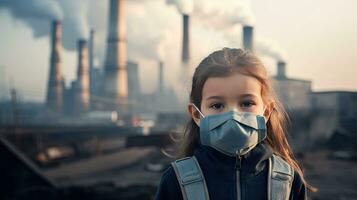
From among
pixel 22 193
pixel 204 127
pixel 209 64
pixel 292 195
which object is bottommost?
pixel 22 193

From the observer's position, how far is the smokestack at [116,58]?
26125 millimetres

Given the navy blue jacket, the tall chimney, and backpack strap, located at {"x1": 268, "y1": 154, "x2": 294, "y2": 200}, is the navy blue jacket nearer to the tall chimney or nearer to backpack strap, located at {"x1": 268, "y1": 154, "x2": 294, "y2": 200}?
backpack strap, located at {"x1": 268, "y1": 154, "x2": 294, "y2": 200}

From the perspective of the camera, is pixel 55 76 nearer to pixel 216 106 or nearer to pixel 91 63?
pixel 91 63

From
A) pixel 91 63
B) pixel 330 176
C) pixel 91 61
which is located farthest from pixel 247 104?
pixel 91 61

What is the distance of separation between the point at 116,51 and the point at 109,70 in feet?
4.56

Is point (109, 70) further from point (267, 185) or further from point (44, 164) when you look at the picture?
point (267, 185)

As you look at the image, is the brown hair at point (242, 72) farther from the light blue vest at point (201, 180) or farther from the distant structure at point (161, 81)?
the distant structure at point (161, 81)

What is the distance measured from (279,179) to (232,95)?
276mm

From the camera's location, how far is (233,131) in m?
1.16

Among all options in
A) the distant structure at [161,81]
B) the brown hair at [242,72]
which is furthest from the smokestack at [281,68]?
the brown hair at [242,72]

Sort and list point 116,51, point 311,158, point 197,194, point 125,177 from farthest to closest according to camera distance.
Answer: point 116,51, point 311,158, point 125,177, point 197,194

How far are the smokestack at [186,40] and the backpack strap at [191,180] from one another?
25.1m

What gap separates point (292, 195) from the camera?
128cm

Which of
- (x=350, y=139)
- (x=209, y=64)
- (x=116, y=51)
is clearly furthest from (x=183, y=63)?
(x=209, y=64)
